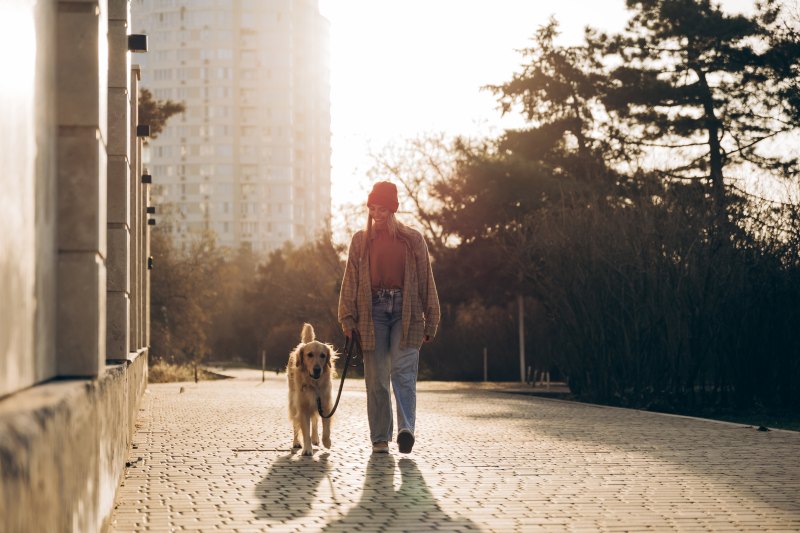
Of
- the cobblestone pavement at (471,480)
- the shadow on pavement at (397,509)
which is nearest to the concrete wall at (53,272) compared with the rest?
the cobblestone pavement at (471,480)

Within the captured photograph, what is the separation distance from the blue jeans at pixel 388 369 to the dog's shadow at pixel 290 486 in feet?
1.72

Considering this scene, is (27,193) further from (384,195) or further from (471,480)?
(384,195)

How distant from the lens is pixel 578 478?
8.14m

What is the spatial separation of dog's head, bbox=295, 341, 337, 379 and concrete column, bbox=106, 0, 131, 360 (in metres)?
1.52

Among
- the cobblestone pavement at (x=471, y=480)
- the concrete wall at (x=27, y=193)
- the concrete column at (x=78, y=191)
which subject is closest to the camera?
the concrete wall at (x=27, y=193)

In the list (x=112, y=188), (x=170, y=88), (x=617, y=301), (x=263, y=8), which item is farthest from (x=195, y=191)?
(x=112, y=188)

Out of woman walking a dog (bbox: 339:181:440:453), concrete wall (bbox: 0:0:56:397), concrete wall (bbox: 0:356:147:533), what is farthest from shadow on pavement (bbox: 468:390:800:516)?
concrete wall (bbox: 0:0:56:397)

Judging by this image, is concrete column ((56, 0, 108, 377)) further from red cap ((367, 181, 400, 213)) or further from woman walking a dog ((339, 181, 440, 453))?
red cap ((367, 181, 400, 213))

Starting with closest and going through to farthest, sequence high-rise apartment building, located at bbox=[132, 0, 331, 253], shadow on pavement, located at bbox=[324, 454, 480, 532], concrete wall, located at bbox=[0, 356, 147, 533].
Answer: concrete wall, located at bbox=[0, 356, 147, 533] < shadow on pavement, located at bbox=[324, 454, 480, 532] < high-rise apartment building, located at bbox=[132, 0, 331, 253]

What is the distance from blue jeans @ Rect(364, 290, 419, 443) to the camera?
9.58 meters

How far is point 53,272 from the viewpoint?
4816mm

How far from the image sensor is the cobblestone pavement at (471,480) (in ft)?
20.7

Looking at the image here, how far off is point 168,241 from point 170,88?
11060 centimetres

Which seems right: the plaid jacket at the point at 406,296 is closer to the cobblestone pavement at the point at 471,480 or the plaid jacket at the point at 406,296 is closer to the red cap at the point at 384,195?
the red cap at the point at 384,195
